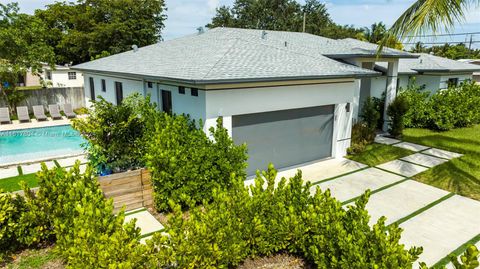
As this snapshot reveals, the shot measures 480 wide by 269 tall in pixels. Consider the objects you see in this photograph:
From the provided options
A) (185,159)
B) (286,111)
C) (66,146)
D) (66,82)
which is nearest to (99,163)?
(185,159)

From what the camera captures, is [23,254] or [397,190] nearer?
[23,254]

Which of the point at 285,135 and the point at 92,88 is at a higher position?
the point at 92,88

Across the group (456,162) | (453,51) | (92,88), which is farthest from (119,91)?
(453,51)

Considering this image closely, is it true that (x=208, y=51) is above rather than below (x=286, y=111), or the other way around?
above

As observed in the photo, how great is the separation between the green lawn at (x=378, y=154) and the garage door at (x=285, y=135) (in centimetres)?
129

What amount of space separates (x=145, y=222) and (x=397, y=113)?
1295 cm

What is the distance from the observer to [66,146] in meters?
15.5

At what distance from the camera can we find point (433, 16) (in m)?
7.64

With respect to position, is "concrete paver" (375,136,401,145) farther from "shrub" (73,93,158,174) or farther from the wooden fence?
the wooden fence

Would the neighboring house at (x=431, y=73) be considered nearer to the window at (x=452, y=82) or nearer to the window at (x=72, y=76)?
the window at (x=452, y=82)

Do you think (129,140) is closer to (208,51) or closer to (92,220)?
(208,51)

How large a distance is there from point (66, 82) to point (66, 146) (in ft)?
71.0

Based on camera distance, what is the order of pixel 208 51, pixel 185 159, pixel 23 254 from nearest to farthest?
pixel 23 254 < pixel 185 159 < pixel 208 51

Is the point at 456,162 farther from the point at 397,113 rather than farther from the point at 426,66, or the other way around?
Answer: the point at 426,66
